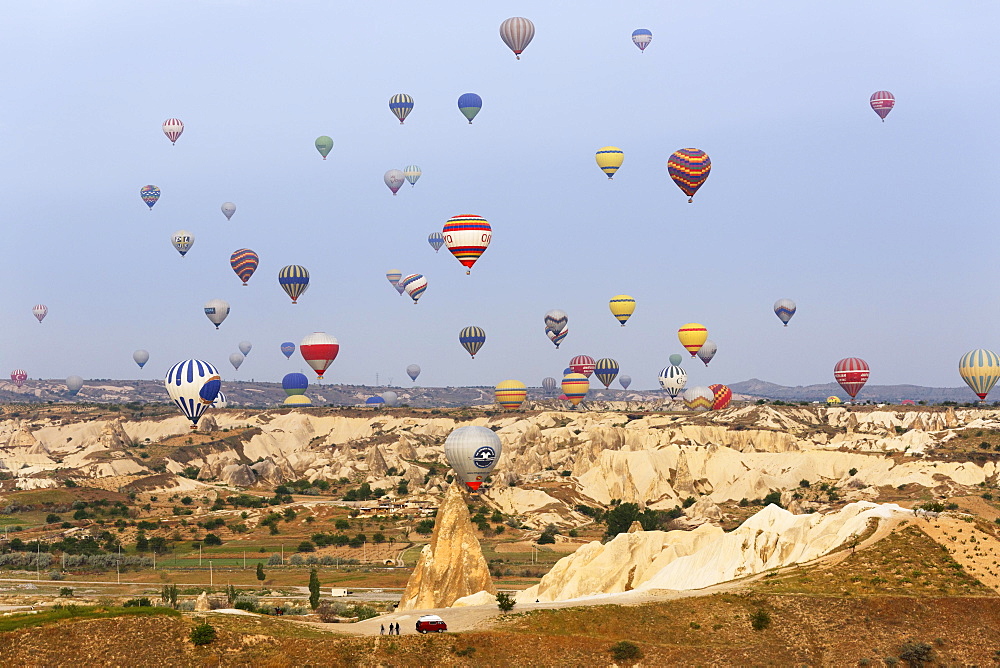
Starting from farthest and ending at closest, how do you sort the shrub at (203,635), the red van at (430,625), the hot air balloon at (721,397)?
1. the hot air balloon at (721,397)
2. the red van at (430,625)
3. the shrub at (203,635)

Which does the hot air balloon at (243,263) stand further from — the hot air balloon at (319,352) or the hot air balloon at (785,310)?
the hot air balloon at (785,310)

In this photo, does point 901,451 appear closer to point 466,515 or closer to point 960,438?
point 960,438

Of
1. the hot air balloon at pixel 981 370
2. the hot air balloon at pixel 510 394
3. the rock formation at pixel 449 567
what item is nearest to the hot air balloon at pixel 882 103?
the hot air balloon at pixel 981 370

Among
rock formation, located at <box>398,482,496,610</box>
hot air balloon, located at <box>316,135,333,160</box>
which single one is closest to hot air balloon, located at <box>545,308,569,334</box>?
hot air balloon, located at <box>316,135,333,160</box>

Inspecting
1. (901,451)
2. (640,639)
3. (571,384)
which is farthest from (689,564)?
(571,384)

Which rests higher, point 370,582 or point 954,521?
point 954,521

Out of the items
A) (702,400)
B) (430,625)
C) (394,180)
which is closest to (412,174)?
(394,180)
